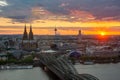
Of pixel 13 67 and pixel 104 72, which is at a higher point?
pixel 104 72

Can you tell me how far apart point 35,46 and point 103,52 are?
1059 cm

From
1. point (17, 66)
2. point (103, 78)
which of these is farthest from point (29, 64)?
point (103, 78)

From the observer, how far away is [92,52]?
34.9 meters

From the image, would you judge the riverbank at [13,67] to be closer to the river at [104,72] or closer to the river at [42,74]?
the river at [42,74]

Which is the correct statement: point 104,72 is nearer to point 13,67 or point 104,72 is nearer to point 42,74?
point 42,74

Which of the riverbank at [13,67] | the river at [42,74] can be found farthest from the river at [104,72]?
the riverbank at [13,67]

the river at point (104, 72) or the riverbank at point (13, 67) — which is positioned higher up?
the river at point (104, 72)

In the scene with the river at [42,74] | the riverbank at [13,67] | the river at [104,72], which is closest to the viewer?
the river at [104,72]

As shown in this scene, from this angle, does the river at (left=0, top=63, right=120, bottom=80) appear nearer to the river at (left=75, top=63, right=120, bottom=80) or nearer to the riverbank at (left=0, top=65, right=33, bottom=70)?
the river at (left=75, top=63, right=120, bottom=80)

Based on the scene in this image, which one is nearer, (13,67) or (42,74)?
(42,74)

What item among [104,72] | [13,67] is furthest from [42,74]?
[13,67]

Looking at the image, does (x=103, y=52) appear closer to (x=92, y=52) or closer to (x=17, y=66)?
(x=92, y=52)

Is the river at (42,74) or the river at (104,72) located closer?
the river at (104,72)

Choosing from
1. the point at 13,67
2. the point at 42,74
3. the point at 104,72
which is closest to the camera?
the point at 104,72
